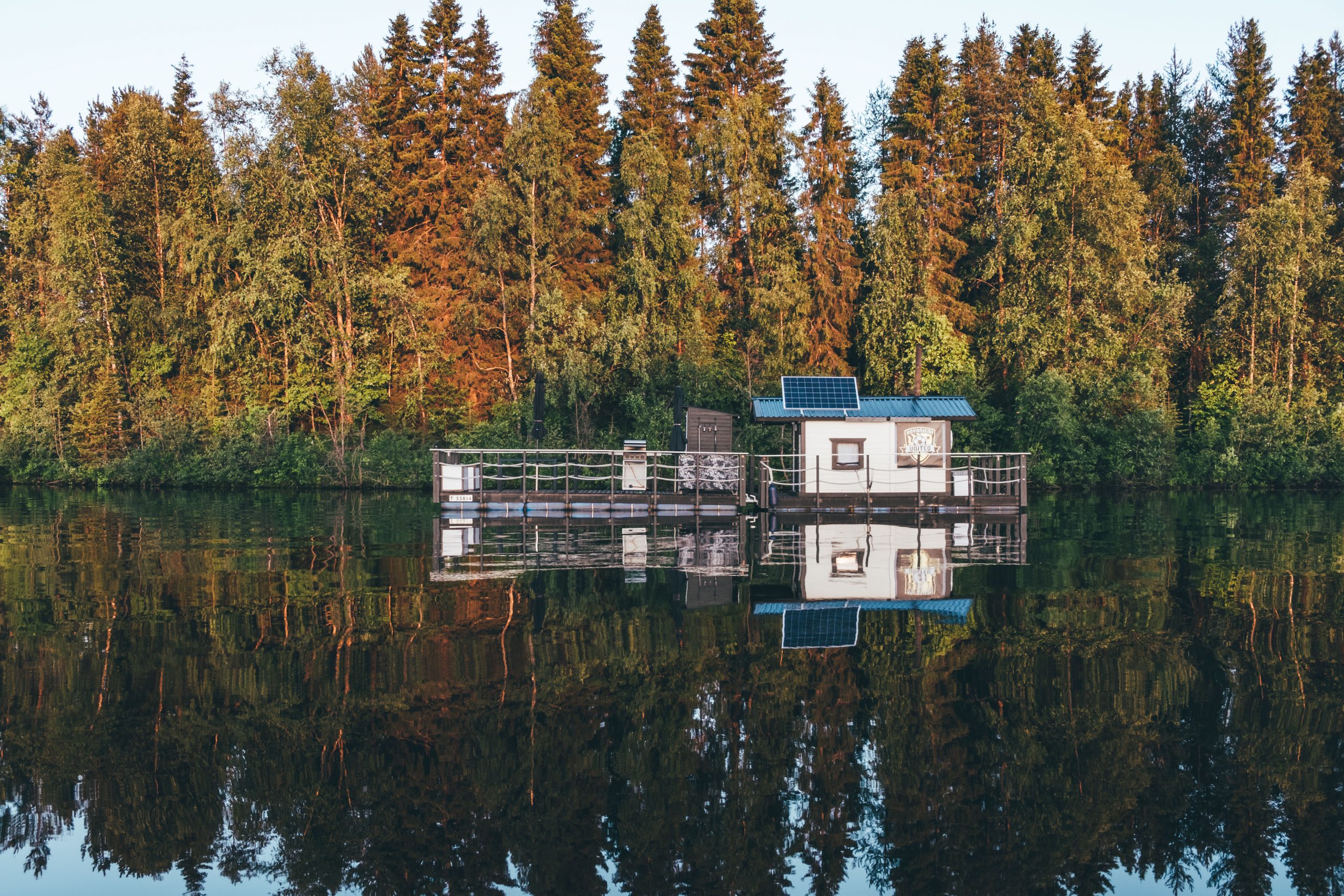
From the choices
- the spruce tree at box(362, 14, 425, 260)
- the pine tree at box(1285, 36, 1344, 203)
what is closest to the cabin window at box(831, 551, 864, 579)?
the spruce tree at box(362, 14, 425, 260)

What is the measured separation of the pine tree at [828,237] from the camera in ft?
151

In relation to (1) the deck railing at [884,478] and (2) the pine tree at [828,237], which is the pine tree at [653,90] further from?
(1) the deck railing at [884,478]

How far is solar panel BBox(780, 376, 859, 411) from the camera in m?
31.6

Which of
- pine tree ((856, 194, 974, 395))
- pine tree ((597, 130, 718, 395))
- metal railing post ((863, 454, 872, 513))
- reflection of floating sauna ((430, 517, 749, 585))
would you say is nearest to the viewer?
reflection of floating sauna ((430, 517, 749, 585))

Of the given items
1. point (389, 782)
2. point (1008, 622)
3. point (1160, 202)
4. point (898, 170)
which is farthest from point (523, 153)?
point (389, 782)

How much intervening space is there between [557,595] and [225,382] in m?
38.1

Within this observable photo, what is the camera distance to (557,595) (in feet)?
54.6

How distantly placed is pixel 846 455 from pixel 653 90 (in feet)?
86.5

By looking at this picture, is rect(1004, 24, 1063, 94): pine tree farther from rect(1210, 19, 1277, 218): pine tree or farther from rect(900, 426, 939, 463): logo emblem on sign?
rect(900, 426, 939, 463): logo emblem on sign

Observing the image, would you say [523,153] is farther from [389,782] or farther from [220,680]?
[389,782]

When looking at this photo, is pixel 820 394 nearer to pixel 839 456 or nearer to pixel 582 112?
pixel 839 456

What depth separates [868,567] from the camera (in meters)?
19.8

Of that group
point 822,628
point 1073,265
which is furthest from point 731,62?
point 822,628

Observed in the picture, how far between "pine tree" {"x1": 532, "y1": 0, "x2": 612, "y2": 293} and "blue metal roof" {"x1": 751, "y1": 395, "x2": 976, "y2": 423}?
1922cm
